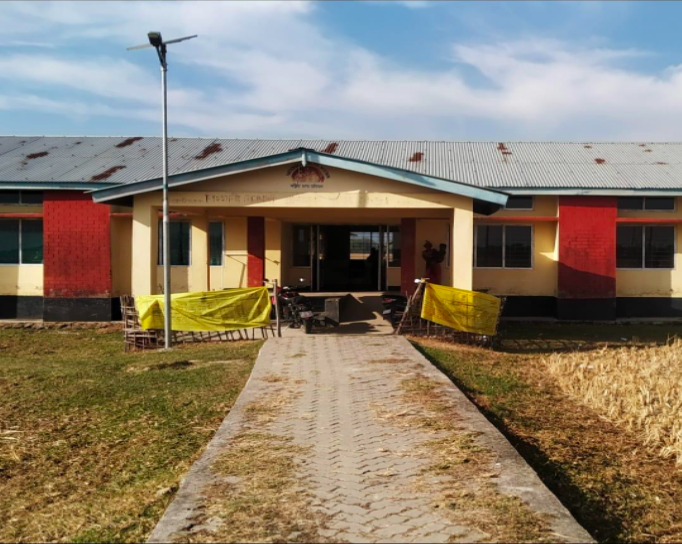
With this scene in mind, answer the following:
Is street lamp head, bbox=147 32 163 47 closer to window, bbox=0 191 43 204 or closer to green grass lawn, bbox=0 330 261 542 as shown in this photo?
green grass lawn, bbox=0 330 261 542

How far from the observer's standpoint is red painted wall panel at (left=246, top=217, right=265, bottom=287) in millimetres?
19016

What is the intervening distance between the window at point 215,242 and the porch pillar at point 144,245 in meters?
5.35

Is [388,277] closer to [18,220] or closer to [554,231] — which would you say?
[554,231]

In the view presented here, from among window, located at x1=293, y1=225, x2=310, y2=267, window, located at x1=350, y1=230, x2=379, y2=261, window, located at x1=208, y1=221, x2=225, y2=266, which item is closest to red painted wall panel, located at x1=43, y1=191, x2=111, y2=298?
window, located at x1=208, y1=221, x2=225, y2=266

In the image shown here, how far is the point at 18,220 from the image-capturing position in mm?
19156

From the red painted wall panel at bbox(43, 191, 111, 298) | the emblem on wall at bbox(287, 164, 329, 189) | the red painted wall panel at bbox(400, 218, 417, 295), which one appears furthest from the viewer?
the red painted wall panel at bbox(400, 218, 417, 295)

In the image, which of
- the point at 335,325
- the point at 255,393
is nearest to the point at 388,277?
the point at 335,325

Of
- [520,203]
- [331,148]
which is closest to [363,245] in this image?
[331,148]

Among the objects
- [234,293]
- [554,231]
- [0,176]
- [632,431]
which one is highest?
[0,176]

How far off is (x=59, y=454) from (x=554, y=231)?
51.3 feet

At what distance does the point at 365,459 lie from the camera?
569 centimetres

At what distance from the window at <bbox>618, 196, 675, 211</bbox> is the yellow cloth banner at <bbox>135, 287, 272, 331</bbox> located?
10.9 meters

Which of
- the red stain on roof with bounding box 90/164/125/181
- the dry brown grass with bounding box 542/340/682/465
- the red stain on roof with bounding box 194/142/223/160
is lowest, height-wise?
the dry brown grass with bounding box 542/340/682/465

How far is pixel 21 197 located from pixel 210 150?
5.67 metres
